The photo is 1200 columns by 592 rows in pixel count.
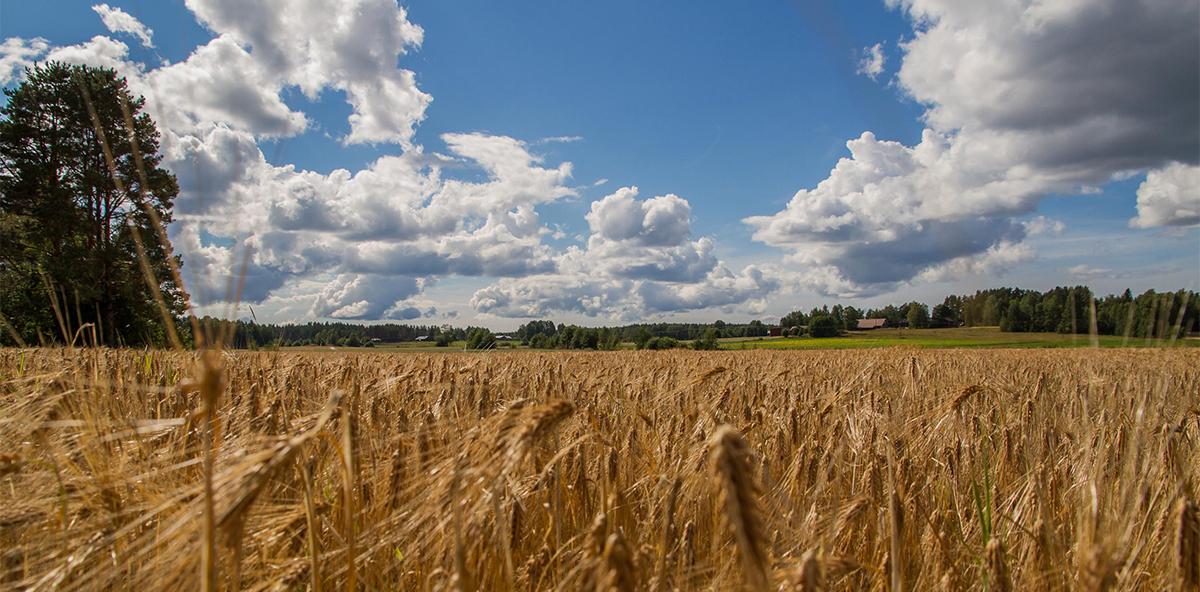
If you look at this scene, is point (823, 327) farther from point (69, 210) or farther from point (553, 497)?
point (553, 497)

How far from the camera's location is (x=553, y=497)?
222cm

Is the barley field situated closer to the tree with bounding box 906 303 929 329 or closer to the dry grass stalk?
the dry grass stalk

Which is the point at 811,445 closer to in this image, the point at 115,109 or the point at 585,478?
the point at 585,478

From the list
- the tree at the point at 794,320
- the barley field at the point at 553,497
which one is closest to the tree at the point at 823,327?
the tree at the point at 794,320

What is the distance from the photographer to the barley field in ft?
3.75

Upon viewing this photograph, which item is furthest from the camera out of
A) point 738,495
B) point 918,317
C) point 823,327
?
point 918,317

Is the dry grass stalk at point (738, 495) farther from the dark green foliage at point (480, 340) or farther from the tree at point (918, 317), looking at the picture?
the tree at point (918, 317)

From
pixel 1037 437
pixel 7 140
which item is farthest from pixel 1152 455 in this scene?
pixel 7 140

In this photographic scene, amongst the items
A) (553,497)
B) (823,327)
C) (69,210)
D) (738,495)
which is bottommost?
(553,497)

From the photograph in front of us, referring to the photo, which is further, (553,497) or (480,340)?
(480,340)

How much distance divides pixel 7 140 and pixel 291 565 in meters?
33.8

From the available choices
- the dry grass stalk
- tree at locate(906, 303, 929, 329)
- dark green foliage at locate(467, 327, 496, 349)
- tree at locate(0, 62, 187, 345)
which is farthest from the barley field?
tree at locate(906, 303, 929, 329)

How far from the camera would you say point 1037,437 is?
11.4 ft

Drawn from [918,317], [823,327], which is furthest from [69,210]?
[918,317]
